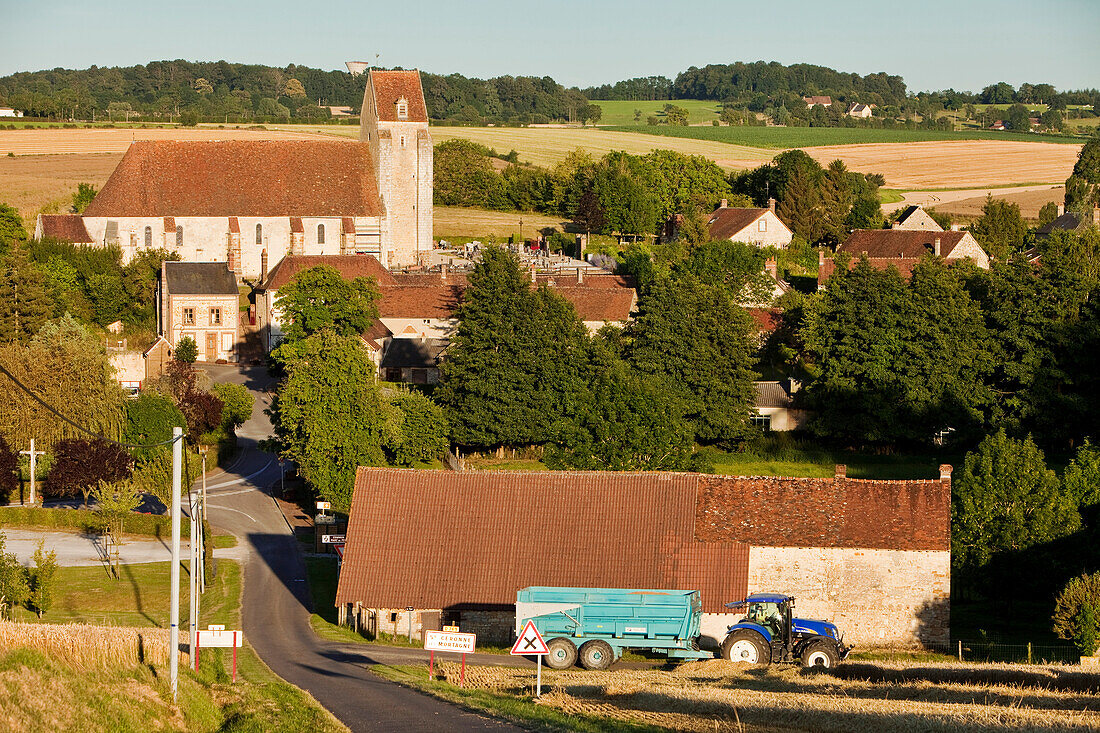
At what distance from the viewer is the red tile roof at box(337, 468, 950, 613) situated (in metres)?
36.1

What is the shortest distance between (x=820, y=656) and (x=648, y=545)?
299 inches

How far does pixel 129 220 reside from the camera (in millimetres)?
88875

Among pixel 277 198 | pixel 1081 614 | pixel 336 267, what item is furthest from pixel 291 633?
pixel 277 198

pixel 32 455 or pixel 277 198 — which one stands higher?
pixel 277 198

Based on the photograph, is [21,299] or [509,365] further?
[21,299]

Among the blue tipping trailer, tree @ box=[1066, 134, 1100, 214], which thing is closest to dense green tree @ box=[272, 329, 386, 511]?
the blue tipping trailer

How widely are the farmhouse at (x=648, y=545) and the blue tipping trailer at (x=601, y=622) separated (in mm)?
3682

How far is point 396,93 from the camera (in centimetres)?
9550

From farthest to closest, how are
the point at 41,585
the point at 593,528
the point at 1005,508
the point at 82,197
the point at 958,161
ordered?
the point at 958,161 < the point at 82,197 < the point at 1005,508 < the point at 41,585 < the point at 593,528

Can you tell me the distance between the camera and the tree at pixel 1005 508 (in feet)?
131

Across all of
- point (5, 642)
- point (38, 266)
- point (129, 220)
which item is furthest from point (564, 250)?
point (5, 642)

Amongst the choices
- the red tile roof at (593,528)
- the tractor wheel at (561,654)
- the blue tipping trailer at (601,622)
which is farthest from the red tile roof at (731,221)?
the tractor wheel at (561,654)

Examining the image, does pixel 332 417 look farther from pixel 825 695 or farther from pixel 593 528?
pixel 825 695

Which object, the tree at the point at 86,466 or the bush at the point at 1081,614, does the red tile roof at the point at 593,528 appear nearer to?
the bush at the point at 1081,614
